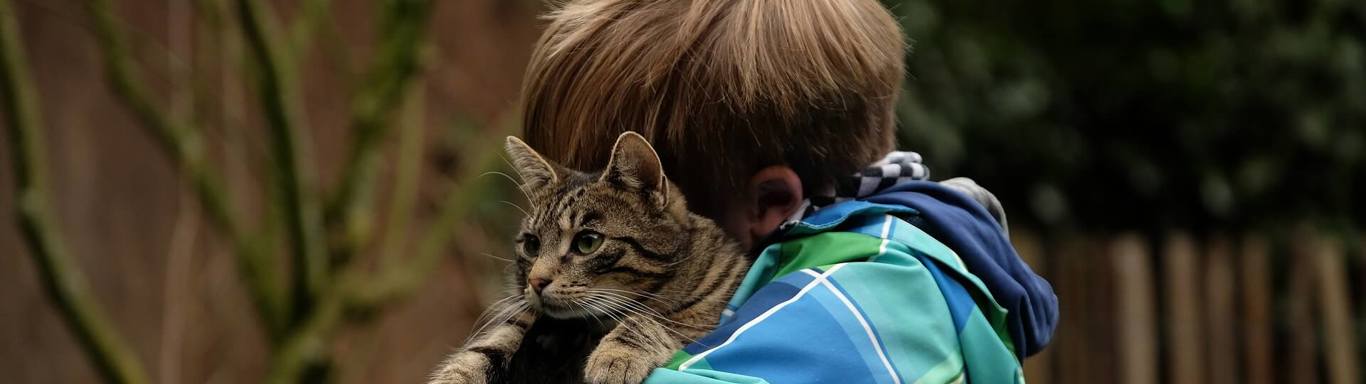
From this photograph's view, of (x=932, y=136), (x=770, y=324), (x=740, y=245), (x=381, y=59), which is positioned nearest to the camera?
(x=770, y=324)

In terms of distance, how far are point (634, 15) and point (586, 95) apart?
0.41ft

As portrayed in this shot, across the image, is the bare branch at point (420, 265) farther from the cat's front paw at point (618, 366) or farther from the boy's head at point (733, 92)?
the cat's front paw at point (618, 366)

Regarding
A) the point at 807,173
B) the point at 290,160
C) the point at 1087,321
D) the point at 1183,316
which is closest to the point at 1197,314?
the point at 1183,316

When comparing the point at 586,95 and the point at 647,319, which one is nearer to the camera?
the point at 647,319

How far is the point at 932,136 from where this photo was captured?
4270 mm

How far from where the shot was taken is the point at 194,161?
2.96 metres

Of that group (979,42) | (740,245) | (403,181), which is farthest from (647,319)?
(979,42)

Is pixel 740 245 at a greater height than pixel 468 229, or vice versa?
pixel 740 245

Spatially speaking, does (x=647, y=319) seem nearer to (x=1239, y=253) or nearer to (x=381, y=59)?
(x=381, y=59)

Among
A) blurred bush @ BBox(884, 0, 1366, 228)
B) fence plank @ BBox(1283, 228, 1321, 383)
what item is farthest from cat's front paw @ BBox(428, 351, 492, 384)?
fence plank @ BBox(1283, 228, 1321, 383)

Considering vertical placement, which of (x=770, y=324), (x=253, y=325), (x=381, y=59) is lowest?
(x=253, y=325)

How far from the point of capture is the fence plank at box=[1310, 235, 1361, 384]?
4.46 m

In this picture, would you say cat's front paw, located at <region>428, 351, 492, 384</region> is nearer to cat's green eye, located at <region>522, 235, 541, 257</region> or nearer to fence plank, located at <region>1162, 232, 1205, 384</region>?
cat's green eye, located at <region>522, 235, 541, 257</region>

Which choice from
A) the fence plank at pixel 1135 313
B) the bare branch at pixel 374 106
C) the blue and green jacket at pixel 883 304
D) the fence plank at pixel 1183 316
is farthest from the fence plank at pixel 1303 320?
the blue and green jacket at pixel 883 304
